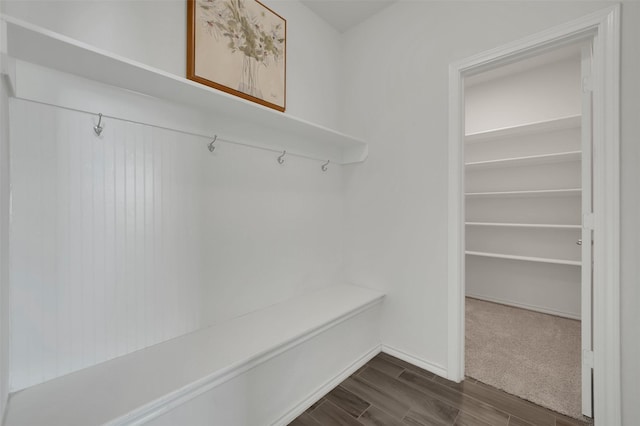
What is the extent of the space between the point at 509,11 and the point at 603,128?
2.72 ft

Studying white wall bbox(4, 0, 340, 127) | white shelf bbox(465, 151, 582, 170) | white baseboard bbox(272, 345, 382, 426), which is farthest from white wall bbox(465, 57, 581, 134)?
white baseboard bbox(272, 345, 382, 426)

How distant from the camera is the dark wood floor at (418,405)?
56.5 inches

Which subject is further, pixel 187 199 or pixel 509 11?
pixel 509 11

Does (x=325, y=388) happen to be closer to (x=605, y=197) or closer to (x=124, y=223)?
(x=124, y=223)

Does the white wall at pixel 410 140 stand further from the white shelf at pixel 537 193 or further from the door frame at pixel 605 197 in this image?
the white shelf at pixel 537 193

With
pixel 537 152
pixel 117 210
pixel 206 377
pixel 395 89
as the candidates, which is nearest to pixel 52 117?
pixel 117 210

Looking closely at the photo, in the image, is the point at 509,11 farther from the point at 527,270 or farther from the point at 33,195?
the point at 527,270

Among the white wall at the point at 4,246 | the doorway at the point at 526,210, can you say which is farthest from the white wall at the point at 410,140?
the white wall at the point at 4,246

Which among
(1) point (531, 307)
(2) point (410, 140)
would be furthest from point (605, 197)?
(1) point (531, 307)

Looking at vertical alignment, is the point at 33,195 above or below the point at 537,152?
below

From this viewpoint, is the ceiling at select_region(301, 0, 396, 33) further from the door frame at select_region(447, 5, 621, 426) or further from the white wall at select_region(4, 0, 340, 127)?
the door frame at select_region(447, 5, 621, 426)

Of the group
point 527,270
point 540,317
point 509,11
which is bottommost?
point 540,317

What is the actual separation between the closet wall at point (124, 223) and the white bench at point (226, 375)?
11 cm

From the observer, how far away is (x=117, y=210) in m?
1.22
